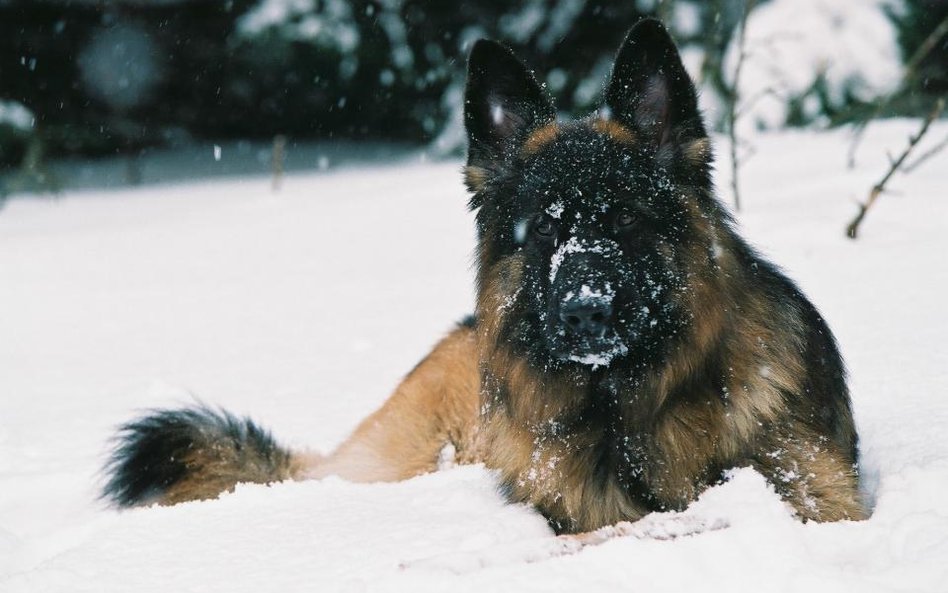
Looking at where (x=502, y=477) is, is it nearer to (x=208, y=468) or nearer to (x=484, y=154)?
(x=484, y=154)

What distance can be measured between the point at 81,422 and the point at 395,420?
2.00 metres

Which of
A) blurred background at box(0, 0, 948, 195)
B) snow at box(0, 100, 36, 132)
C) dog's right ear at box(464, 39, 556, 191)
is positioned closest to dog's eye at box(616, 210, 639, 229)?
dog's right ear at box(464, 39, 556, 191)

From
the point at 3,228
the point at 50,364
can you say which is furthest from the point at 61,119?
the point at 50,364

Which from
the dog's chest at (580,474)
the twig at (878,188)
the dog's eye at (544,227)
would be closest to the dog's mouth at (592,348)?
the dog's chest at (580,474)

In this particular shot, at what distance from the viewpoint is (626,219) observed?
2.73 metres

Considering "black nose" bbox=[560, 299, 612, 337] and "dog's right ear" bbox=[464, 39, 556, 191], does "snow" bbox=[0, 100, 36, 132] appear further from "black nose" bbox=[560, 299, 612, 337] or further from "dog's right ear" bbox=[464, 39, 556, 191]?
"black nose" bbox=[560, 299, 612, 337]

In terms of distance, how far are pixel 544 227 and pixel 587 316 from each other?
0.50 meters

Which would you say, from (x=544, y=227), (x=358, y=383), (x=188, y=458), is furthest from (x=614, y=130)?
(x=358, y=383)

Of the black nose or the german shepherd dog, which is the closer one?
the black nose

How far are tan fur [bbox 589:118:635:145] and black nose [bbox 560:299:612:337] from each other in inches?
27.2

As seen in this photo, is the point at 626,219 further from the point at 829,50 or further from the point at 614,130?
the point at 829,50

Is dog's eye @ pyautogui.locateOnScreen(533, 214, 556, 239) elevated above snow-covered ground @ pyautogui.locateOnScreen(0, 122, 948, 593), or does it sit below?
above

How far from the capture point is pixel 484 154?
3.15 metres

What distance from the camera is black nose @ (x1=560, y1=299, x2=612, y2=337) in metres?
2.46
